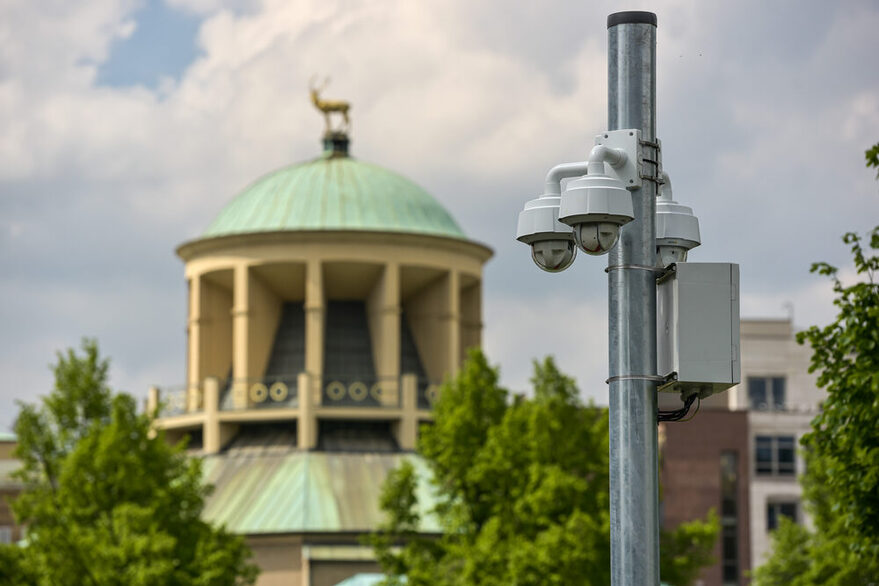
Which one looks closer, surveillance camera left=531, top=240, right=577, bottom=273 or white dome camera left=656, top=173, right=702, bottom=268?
surveillance camera left=531, top=240, right=577, bottom=273

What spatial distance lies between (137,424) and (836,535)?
17.2 metres

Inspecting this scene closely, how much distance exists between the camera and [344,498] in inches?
2611

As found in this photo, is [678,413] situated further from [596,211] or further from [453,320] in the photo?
[453,320]

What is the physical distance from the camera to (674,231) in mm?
11469

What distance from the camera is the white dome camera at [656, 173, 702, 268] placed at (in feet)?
37.4

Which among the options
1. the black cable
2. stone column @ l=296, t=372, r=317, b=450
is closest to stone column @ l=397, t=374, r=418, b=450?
stone column @ l=296, t=372, r=317, b=450

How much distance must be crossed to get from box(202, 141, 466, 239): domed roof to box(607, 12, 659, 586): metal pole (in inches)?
2340

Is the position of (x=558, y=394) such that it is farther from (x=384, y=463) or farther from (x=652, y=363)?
(x=652, y=363)

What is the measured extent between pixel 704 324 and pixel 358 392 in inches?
2385

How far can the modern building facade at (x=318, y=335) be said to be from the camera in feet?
224

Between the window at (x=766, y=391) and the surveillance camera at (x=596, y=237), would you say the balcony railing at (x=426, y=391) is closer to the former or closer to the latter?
the window at (x=766, y=391)

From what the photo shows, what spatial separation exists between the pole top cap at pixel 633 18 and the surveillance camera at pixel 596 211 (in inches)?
40.6

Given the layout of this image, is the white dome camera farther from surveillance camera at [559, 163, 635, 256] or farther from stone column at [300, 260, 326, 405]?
stone column at [300, 260, 326, 405]

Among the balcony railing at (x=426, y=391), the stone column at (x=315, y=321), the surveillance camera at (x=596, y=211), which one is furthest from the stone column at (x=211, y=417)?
the surveillance camera at (x=596, y=211)
